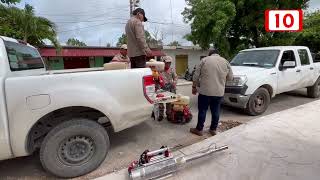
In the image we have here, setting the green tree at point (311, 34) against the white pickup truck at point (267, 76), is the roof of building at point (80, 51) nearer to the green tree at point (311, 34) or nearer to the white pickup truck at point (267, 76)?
the white pickup truck at point (267, 76)

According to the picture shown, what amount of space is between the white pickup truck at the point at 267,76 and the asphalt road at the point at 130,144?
429 mm

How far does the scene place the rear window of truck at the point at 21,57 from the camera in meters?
3.24

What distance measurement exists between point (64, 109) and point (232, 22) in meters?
15.6

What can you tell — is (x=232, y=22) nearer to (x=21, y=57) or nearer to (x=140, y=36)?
(x=140, y=36)

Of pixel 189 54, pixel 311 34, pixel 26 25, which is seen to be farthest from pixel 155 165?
pixel 189 54

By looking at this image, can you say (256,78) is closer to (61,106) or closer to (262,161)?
(262,161)

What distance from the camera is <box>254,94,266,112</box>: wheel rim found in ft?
18.9

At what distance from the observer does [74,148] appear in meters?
3.13

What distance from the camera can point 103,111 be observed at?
3.20 meters

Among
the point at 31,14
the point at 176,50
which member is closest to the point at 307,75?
the point at 31,14

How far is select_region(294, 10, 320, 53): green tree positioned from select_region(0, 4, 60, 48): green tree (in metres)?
17.7

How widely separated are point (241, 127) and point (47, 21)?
1006cm

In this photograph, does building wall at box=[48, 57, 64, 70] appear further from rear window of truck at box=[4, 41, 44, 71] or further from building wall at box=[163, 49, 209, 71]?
rear window of truck at box=[4, 41, 44, 71]

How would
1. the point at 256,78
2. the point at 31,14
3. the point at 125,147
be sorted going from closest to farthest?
the point at 125,147 < the point at 256,78 < the point at 31,14
